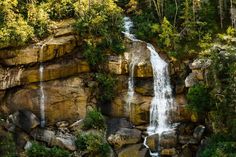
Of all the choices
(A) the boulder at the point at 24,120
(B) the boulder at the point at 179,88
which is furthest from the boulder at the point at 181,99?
(A) the boulder at the point at 24,120

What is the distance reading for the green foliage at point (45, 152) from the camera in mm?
27891

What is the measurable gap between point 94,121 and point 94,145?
79.7 inches

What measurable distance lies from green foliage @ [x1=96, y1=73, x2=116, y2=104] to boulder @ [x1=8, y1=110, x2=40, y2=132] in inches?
186

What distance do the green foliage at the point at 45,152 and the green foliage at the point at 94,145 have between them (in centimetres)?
114

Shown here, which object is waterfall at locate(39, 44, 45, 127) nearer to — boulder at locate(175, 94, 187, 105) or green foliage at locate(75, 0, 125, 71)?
green foliage at locate(75, 0, 125, 71)

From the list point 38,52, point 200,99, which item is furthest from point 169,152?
point 38,52

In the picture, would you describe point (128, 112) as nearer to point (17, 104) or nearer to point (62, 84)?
point (62, 84)

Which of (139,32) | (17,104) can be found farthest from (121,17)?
(17,104)

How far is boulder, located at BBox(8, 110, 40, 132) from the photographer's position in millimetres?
29969

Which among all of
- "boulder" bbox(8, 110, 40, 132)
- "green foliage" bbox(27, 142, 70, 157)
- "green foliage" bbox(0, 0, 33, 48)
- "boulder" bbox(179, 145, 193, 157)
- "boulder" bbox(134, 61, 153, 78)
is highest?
"green foliage" bbox(0, 0, 33, 48)

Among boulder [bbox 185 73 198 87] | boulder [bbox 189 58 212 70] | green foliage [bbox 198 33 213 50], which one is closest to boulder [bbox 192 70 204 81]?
boulder [bbox 185 73 198 87]

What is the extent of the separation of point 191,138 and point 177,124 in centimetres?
192

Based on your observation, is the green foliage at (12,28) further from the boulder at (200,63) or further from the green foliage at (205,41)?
the green foliage at (205,41)

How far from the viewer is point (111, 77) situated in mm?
31250
